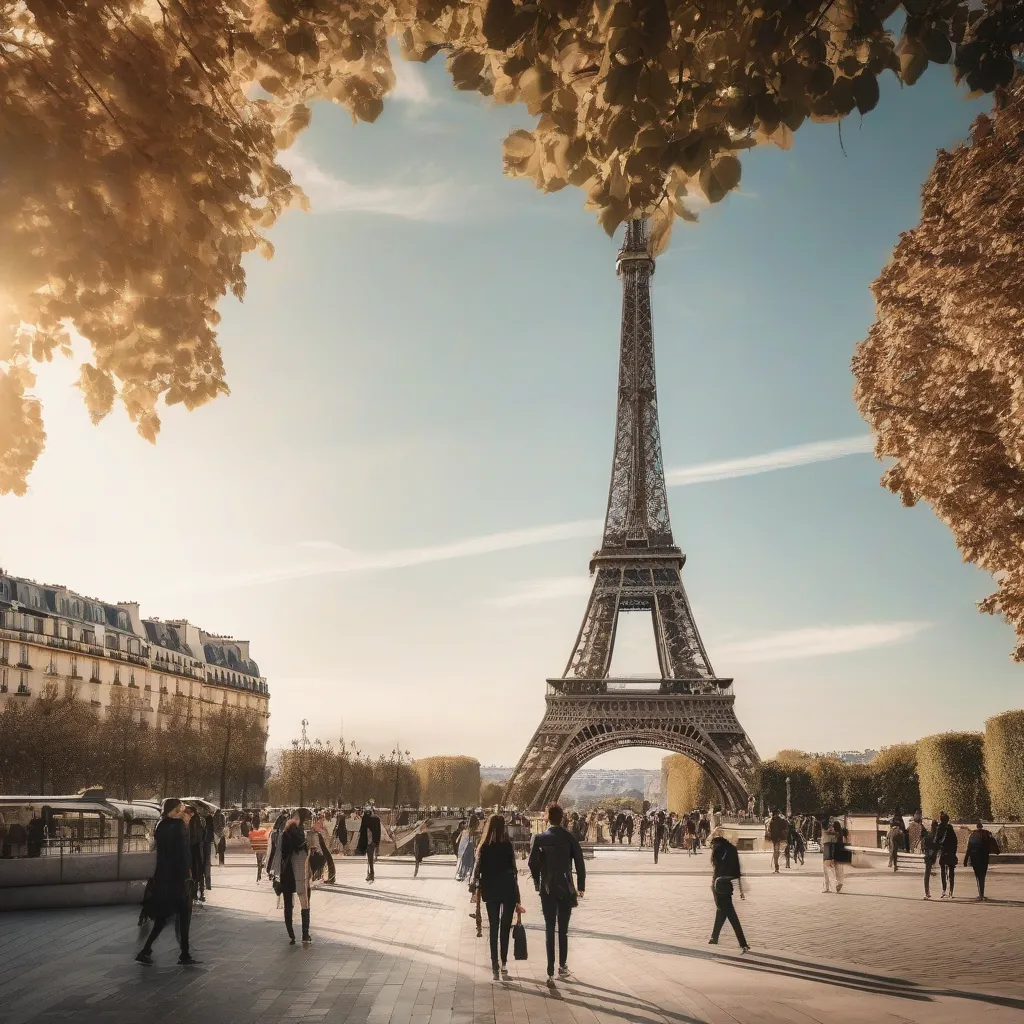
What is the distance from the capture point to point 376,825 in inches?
1067

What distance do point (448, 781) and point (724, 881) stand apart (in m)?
132

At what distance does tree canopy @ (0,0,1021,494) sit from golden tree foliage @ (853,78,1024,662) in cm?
676

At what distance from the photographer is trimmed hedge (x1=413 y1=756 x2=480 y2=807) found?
141000 mm

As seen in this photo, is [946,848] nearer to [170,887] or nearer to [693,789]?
[170,887]

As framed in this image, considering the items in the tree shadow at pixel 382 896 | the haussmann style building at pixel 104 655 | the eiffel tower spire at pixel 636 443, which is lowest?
the tree shadow at pixel 382 896

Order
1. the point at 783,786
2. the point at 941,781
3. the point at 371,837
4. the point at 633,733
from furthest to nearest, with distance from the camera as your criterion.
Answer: the point at 633,733 → the point at 783,786 → the point at 941,781 → the point at 371,837

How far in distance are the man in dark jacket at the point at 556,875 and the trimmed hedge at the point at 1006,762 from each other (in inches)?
1207

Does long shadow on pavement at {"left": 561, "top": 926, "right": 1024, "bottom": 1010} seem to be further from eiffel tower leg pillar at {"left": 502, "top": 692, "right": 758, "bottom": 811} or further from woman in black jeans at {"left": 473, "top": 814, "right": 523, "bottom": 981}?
eiffel tower leg pillar at {"left": 502, "top": 692, "right": 758, "bottom": 811}

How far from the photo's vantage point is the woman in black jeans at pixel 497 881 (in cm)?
1180

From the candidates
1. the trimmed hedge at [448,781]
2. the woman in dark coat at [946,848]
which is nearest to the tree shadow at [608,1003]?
the woman in dark coat at [946,848]

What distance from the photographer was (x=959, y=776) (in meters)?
42.7

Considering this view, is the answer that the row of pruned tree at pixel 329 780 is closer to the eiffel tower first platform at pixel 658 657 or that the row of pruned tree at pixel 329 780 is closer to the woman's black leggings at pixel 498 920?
the eiffel tower first platform at pixel 658 657

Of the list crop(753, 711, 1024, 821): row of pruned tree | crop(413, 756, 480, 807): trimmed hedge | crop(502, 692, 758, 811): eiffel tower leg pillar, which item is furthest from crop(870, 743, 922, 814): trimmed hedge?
crop(413, 756, 480, 807): trimmed hedge

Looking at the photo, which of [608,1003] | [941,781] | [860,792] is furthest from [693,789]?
[608,1003]
